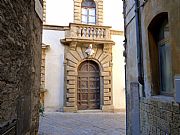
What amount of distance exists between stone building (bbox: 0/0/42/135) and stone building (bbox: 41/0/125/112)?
7.48 metres

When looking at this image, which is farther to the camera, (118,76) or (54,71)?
(118,76)

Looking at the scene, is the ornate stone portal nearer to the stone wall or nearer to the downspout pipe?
the downspout pipe

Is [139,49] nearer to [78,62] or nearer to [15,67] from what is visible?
[15,67]

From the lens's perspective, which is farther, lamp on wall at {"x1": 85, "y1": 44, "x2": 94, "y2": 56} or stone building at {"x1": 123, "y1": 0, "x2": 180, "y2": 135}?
lamp on wall at {"x1": 85, "y1": 44, "x2": 94, "y2": 56}

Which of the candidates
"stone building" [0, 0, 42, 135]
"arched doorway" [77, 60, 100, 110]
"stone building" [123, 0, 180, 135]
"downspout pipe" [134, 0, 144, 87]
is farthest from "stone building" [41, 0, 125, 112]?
"stone building" [0, 0, 42, 135]

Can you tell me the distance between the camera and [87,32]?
11.4 metres

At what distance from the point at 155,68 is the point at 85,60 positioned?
7.92m

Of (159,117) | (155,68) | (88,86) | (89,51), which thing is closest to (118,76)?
(88,86)

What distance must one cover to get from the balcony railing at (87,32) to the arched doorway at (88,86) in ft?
4.56

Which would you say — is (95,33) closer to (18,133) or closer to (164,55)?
(164,55)

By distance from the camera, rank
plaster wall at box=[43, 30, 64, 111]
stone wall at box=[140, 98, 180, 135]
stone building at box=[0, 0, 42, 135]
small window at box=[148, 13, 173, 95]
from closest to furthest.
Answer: stone building at box=[0, 0, 42, 135] → stone wall at box=[140, 98, 180, 135] → small window at box=[148, 13, 173, 95] → plaster wall at box=[43, 30, 64, 111]

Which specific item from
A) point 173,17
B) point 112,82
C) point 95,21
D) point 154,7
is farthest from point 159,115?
point 95,21

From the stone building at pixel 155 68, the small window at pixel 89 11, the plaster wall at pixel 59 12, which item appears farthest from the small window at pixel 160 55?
the small window at pixel 89 11

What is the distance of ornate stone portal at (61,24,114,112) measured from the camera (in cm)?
1093
